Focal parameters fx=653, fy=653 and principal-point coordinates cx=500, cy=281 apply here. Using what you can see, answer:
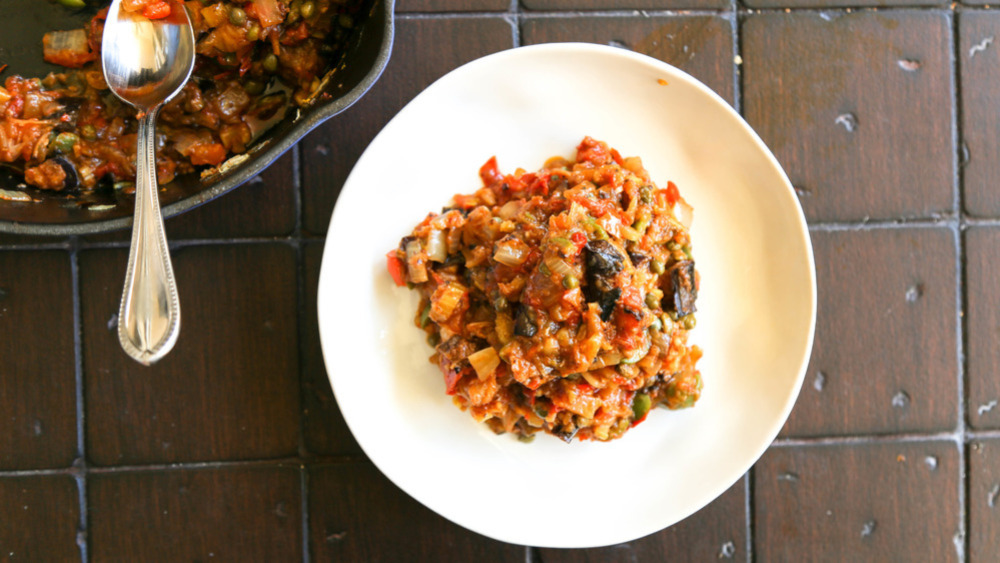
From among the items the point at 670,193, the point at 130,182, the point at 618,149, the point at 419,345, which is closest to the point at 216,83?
the point at 130,182

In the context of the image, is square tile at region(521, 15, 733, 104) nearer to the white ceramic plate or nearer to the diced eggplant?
the white ceramic plate

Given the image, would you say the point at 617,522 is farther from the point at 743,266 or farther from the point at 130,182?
the point at 130,182

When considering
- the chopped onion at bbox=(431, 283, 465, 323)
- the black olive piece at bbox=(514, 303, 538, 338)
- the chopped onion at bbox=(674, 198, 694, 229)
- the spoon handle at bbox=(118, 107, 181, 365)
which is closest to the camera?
the spoon handle at bbox=(118, 107, 181, 365)

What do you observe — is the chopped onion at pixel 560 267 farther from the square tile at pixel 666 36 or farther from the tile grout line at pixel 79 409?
the tile grout line at pixel 79 409

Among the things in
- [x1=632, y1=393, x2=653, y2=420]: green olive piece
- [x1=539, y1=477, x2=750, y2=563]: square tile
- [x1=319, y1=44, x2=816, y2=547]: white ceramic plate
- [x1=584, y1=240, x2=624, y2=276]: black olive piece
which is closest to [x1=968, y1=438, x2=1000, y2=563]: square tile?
[x1=539, y1=477, x2=750, y2=563]: square tile

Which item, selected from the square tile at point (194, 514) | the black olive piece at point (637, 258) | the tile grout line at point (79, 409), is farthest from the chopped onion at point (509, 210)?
the tile grout line at point (79, 409)

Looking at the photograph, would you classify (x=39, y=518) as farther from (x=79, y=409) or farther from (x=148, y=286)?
(x=148, y=286)
